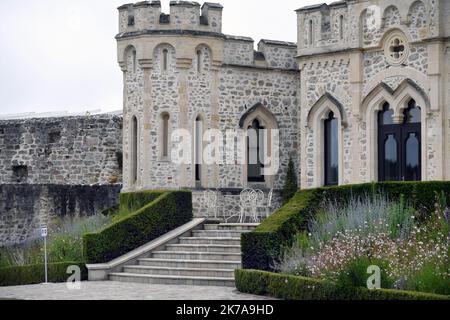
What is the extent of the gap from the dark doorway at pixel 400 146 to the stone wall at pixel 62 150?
10884 millimetres

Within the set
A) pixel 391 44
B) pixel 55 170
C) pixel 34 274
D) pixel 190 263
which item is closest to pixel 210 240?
pixel 190 263

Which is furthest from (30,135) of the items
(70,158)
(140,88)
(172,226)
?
(172,226)

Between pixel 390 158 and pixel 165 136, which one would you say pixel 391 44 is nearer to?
pixel 390 158

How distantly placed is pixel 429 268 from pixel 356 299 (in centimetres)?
140

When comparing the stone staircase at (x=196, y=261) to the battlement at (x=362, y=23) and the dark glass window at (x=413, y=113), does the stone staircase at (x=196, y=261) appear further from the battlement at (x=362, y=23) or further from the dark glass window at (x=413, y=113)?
the battlement at (x=362, y=23)

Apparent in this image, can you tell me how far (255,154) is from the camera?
3366 cm

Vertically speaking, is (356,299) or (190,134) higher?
(190,134)

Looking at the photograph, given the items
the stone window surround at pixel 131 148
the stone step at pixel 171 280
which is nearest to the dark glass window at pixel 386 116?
the stone window surround at pixel 131 148

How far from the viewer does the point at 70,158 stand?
126 ft

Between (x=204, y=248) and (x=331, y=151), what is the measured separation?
5927mm

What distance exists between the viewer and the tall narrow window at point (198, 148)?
1273 inches

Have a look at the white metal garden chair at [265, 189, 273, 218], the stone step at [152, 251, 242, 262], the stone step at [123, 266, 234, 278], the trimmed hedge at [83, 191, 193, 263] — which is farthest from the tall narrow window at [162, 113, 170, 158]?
the stone step at [123, 266, 234, 278]

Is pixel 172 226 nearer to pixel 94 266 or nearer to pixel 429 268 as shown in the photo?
pixel 94 266

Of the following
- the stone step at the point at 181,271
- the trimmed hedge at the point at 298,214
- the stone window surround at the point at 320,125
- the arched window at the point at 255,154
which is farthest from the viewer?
the arched window at the point at 255,154
